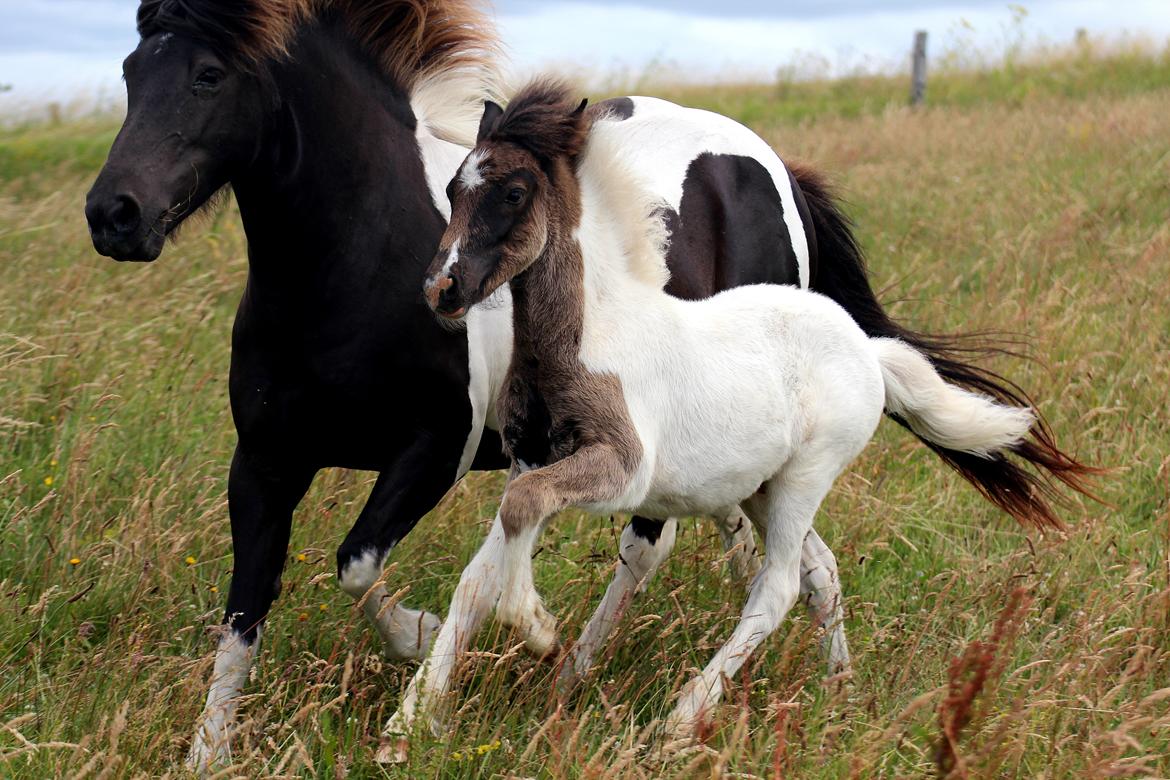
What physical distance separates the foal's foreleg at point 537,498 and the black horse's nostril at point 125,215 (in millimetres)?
1145

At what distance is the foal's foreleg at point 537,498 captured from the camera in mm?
2742

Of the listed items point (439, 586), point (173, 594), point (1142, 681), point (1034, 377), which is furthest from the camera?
point (1034, 377)

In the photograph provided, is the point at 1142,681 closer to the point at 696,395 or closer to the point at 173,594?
the point at 696,395

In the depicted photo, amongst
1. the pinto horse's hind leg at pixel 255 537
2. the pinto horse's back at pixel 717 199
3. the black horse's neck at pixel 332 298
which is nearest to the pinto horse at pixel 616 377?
the black horse's neck at pixel 332 298

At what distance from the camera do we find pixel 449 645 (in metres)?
3.04

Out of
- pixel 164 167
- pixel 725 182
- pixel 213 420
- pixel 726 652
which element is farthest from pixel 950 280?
pixel 164 167

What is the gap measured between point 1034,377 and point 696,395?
11.2 feet

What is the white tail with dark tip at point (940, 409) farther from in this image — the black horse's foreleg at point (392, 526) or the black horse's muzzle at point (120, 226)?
the black horse's muzzle at point (120, 226)

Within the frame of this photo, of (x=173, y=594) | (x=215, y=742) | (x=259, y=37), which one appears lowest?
(x=173, y=594)

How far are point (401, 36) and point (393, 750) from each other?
2.13 meters

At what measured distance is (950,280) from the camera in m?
8.13

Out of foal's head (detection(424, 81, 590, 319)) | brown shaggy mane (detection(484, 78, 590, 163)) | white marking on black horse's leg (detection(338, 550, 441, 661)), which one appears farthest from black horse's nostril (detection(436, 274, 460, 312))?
white marking on black horse's leg (detection(338, 550, 441, 661))

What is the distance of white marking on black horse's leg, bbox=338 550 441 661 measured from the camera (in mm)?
3420

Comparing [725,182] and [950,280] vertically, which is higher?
[725,182]
